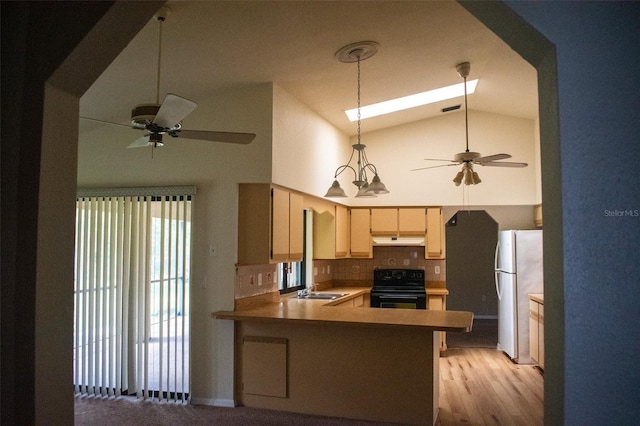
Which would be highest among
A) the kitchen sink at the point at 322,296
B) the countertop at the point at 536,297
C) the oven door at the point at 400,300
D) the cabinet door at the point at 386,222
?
the cabinet door at the point at 386,222

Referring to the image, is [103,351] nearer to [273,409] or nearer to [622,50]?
[273,409]

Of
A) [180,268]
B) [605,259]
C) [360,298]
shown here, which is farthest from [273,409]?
[605,259]

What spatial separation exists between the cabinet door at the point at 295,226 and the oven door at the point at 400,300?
2.00 meters

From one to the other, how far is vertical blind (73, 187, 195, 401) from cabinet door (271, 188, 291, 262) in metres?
0.78

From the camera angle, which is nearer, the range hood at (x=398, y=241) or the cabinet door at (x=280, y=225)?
the cabinet door at (x=280, y=225)

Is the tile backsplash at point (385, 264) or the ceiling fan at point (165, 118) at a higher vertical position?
the ceiling fan at point (165, 118)

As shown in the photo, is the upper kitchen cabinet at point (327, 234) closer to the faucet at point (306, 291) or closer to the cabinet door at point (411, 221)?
the faucet at point (306, 291)

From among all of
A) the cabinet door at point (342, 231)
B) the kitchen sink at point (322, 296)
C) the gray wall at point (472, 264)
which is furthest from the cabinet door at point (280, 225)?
the gray wall at point (472, 264)

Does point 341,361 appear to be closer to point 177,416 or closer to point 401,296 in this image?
point 177,416

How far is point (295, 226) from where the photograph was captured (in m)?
4.95

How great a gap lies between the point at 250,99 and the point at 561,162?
11.4 ft

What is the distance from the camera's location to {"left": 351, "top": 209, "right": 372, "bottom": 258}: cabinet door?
22.9ft

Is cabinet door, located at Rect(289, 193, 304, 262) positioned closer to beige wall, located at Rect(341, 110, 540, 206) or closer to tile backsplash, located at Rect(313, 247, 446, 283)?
beige wall, located at Rect(341, 110, 540, 206)

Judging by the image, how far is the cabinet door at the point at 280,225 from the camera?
4.45m
